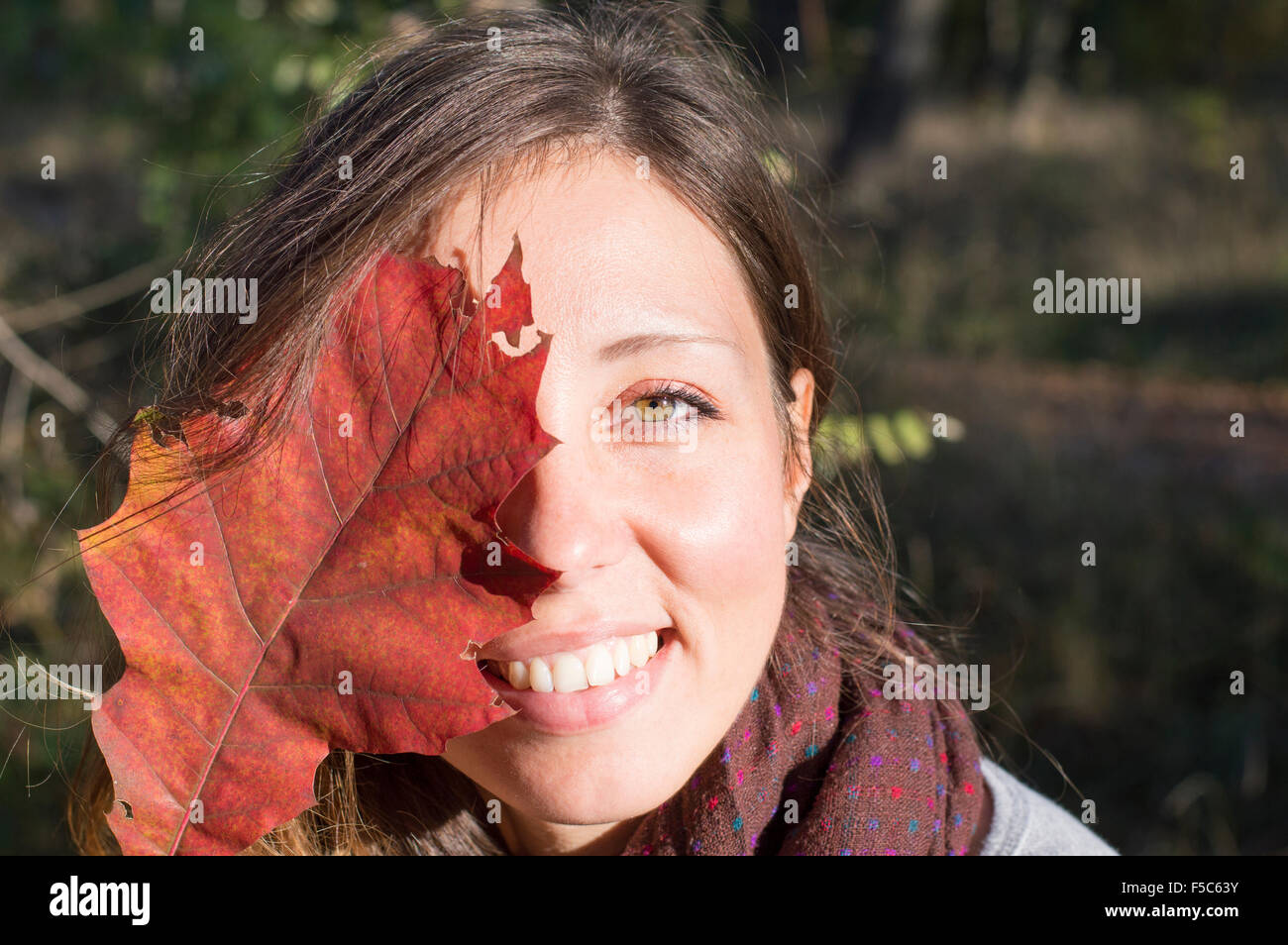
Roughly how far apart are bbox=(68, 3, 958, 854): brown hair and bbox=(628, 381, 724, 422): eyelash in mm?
240

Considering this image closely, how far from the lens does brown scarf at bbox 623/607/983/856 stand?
5.00ft

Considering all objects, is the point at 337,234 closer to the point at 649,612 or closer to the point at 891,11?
the point at 649,612

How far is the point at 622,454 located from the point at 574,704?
298mm

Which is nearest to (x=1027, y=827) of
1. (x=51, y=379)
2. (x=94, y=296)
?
(x=51, y=379)

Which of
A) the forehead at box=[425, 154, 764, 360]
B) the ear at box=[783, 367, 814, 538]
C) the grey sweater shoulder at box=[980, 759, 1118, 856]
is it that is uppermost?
the forehead at box=[425, 154, 764, 360]

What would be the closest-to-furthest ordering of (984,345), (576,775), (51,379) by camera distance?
(576,775)
(51,379)
(984,345)

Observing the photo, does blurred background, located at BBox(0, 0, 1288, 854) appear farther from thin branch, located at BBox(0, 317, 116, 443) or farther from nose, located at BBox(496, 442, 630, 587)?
nose, located at BBox(496, 442, 630, 587)

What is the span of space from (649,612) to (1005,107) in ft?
35.6

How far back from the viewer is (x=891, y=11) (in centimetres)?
632

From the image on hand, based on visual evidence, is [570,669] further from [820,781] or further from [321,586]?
[820,781]

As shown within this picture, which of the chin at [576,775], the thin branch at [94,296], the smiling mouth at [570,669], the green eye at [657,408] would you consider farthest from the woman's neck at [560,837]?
the thin branch at [94,296]

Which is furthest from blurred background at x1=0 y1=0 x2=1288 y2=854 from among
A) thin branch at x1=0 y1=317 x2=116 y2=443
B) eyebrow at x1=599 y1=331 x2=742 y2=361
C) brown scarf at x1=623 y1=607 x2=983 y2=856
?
eyebrow at x1=599 y1=331 x2=742 y2=361

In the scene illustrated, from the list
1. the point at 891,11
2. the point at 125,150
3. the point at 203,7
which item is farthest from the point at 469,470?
the point at 125,150

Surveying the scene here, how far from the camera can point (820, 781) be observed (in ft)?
5.34
